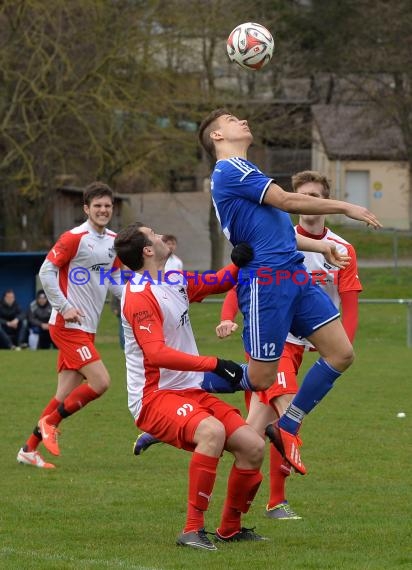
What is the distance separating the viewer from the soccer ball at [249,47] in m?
7.75

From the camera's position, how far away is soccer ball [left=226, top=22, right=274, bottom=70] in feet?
25.4


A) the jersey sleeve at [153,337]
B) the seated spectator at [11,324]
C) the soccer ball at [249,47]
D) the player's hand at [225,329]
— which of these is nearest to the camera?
the jersey sleeve at [153,337]

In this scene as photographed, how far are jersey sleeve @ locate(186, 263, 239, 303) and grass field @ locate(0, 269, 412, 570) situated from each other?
1.40 meters

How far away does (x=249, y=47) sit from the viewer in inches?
305

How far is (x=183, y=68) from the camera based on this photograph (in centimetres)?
3145

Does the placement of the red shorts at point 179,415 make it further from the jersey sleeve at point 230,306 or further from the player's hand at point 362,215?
the player's hand at point 362,215

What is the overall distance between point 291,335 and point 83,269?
2677 mm

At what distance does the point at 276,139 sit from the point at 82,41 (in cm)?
805

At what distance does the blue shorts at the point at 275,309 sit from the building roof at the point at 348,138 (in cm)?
3672

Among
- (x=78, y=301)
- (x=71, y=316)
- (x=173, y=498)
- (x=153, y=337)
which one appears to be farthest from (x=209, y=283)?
(x=78, y=301)

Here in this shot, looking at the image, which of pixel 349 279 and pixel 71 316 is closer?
pixel 349 279

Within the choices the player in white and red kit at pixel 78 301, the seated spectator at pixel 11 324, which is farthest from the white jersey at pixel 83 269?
the seated spectator at pixel 11 324

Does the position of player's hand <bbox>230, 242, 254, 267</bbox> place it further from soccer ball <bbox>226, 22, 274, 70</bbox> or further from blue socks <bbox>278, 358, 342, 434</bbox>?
soccer ball <bbox>226, 22, 274, 70</bbox>

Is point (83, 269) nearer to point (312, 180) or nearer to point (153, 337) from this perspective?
point (312, 180)
